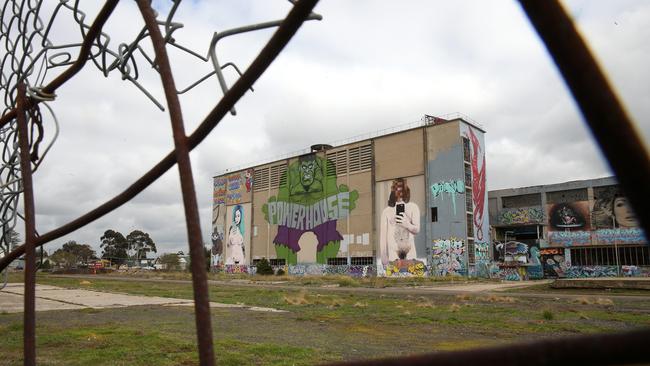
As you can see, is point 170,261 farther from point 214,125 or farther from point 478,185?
point 214,125

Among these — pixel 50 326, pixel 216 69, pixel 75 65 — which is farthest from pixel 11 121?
pixel 50 326

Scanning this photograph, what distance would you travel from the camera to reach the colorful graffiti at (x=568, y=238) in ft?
141

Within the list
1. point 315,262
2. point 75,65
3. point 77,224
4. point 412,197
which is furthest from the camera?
point 315,262

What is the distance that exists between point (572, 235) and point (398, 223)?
14.6 m

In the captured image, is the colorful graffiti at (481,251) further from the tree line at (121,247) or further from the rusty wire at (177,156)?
the tree line at (121,247)

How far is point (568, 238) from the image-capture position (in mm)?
43812

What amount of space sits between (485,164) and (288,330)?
122ft

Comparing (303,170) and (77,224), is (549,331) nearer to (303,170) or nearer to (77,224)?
(77,224)

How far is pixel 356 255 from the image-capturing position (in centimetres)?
4612

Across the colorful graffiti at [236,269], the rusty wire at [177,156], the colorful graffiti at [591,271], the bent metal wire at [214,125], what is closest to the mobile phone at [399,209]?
the colorful graffiti at [591,271]

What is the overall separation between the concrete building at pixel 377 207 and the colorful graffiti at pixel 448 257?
0.07 m

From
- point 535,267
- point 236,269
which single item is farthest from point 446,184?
point 236,269

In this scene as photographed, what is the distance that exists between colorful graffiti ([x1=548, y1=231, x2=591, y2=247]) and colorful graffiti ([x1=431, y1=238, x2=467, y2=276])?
1062 centimetres

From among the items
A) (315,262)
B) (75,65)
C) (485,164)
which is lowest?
(315,262)
